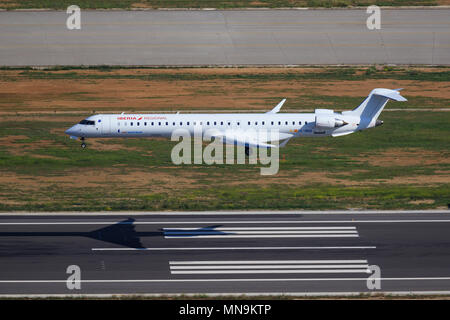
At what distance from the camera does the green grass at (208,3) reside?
349ft

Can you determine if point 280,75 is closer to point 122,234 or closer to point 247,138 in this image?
point 247,138

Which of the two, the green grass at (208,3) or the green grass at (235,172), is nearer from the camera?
the green grass at (235,172)

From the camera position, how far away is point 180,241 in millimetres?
44469

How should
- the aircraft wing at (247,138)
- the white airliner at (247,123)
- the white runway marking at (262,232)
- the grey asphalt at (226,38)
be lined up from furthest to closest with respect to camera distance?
1. the grey asphalt at (226,38)
2. the white airliner at (247,123)
3. the aircraft wing at (247,138)
4. the white runway marking at (262,232)

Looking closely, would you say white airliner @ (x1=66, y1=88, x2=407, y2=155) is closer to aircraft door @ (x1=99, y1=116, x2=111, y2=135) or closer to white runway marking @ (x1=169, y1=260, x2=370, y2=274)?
aircraft door @ (x1=99, y1=116, x2=111, y2=135)

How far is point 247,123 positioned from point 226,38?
37662mm

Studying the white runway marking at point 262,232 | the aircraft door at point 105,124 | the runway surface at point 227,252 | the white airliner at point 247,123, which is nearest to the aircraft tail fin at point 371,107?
the white airliner at point 247,123

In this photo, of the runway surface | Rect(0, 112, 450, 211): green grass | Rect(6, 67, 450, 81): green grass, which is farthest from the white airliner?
Rect(6, 67, 450, 81): green grass

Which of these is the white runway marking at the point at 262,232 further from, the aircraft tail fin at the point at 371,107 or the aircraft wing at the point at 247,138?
the aircraft tail fin at the point at 371,107

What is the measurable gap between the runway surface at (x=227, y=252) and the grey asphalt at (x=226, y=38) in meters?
46.4

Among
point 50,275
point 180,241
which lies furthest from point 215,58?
point 50,275

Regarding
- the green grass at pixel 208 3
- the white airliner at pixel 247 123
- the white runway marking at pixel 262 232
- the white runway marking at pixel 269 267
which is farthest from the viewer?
the green grass at pixel 208 3

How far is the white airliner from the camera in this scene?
60.9 m

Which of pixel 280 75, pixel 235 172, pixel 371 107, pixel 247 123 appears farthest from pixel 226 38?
pixel 235 172
